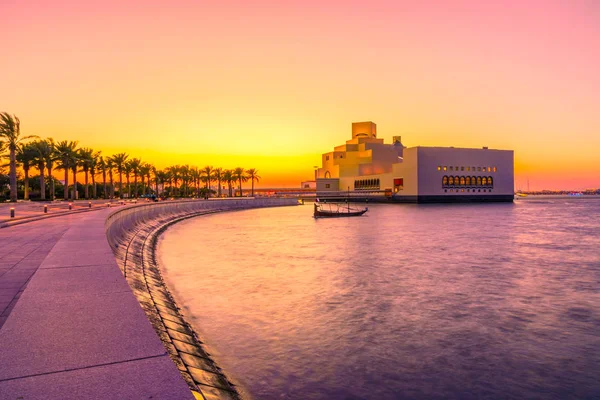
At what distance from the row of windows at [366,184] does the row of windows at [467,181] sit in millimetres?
24744

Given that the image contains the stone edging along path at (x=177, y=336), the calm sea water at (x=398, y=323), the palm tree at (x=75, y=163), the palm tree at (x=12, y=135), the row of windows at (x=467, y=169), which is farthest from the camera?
the row of windows at (x=467, y=169)

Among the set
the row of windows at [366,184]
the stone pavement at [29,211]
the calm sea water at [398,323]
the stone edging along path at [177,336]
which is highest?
the row of windows at [366,184]

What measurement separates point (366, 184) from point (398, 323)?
13579cm

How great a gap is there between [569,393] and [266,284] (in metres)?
10.9

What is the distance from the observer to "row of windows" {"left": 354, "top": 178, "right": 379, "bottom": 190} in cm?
14025

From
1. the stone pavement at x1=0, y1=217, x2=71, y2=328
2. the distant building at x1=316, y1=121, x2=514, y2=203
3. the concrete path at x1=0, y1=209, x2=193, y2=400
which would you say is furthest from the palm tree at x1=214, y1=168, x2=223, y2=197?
the concrete path at x1=0, y1=209, x2=193, y2=400

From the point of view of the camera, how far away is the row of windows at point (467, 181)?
122 m

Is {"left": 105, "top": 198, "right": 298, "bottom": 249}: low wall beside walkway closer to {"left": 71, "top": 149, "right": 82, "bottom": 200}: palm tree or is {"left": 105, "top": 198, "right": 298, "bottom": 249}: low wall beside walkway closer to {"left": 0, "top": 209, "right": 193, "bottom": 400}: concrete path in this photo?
{"left": 0, "top": 209, "right": 193, "bottom": 400}: concrete path

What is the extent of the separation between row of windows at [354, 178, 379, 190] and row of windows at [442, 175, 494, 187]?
24744 mm

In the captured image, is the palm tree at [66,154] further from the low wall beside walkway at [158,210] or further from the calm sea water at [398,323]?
the calm sea water at [398,323]

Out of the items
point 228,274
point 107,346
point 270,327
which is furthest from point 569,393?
point 228,274

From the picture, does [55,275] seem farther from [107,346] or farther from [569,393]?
[569,393]

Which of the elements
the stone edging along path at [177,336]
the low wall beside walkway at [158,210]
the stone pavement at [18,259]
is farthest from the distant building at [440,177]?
the stone pavement at [18,259]

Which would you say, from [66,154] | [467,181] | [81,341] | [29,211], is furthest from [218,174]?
[81,341]
